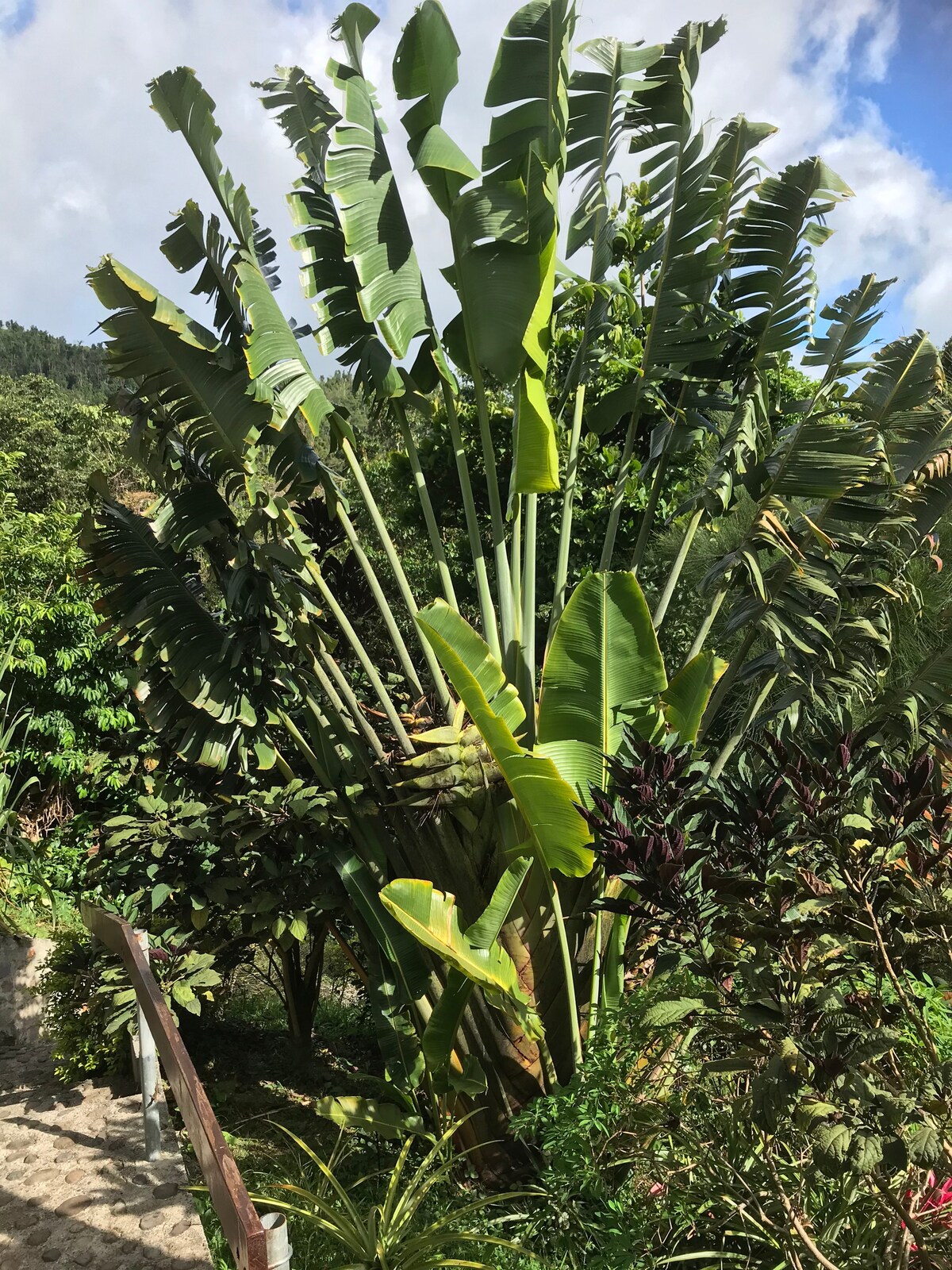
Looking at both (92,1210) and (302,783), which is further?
(302,783)

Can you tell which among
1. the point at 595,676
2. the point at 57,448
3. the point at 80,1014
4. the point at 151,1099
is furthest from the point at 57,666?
the point at 57,448

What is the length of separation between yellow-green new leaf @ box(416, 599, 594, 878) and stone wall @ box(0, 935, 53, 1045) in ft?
16.9

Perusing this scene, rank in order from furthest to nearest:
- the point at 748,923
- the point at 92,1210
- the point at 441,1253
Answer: the point at 441,1253 < the point at 92,1210 < the point at 748,923

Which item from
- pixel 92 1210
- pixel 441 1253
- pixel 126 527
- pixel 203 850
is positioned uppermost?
pixel 126 527

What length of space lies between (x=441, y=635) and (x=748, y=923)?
1820 mm

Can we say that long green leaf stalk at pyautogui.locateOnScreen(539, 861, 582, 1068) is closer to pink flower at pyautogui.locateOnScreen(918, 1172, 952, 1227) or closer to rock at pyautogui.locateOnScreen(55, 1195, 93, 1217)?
pink flower at pyautogui.locateOnScreen(918, 1172, 952, 1227)

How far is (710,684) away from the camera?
4.39 m

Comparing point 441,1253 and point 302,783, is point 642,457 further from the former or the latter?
point 441,1253

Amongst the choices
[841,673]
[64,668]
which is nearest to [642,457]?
[841,673]

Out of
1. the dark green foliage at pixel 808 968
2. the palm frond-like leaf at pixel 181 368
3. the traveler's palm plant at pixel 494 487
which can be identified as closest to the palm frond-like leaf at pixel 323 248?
the traveler's palm plant at pixel 494 487

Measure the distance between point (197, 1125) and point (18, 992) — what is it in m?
5.85

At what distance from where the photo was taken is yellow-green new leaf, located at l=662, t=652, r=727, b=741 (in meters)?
4.43

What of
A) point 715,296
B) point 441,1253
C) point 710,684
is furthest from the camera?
point 715,296

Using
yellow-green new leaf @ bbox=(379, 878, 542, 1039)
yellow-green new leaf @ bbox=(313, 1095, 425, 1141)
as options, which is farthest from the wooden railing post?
yellow-green new leaf @ bbox=(313, 1095, 425, 1141)
